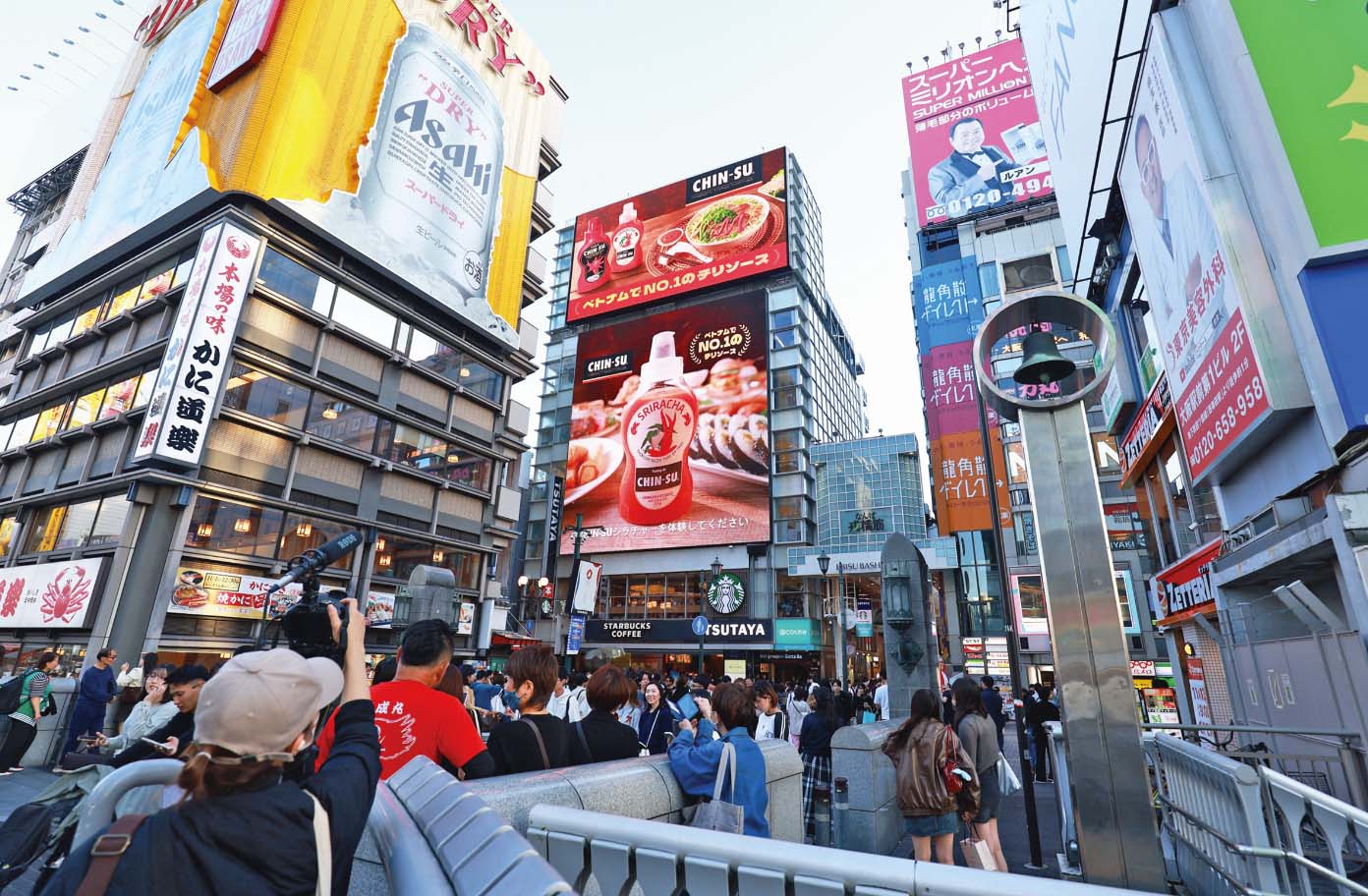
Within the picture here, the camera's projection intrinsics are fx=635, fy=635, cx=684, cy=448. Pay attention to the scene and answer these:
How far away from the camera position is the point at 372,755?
203 centimetres

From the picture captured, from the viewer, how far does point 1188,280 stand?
39.1 ft

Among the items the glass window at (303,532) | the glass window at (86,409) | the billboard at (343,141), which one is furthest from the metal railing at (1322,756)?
the glass window at (86,409)

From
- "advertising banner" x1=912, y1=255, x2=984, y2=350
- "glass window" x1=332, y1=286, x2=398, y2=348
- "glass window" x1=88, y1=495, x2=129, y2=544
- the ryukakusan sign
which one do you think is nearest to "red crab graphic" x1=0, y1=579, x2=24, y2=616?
"glass window" x1=88, y1=495, x2=129, y2=544

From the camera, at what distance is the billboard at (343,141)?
86.6 feet

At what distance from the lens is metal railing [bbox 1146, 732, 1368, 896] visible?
3.67m

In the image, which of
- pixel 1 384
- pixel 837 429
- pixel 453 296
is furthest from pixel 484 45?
pixel 837 429

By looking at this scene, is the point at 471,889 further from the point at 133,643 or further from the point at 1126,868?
the point at 133,643

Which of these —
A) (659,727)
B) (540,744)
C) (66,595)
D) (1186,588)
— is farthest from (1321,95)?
(66,595)

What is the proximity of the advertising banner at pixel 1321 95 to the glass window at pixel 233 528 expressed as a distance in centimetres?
2977

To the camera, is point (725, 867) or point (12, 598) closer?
point (725, 867)

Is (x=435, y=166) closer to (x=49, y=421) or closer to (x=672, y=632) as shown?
(x=49, y=421)

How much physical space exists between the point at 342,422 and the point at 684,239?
3326 centimetres

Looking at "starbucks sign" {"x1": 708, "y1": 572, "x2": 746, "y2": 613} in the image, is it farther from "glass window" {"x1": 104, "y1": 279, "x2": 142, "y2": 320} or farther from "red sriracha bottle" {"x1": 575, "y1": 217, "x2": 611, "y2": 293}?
"glass window" {"x1": 104, "y1": 279, "x2": 142, "y2": 320}

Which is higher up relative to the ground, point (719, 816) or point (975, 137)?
point (975, 137)
